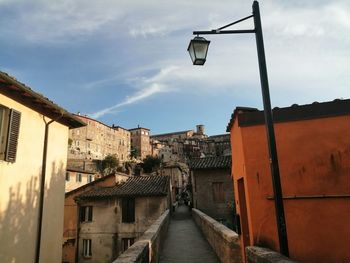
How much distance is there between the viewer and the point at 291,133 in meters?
6.41

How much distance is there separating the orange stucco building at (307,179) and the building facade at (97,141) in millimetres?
74351

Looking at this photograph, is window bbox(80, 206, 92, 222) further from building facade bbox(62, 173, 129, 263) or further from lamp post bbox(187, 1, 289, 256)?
lamp post bbox(187, 1, 289, 256)

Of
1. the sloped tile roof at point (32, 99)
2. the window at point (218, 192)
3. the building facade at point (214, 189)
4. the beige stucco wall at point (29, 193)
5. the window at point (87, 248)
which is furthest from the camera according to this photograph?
the window at point (218, 192)

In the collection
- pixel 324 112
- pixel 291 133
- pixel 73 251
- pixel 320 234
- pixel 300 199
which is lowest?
pixel 73 251

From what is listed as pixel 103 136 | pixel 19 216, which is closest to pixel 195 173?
pixel 19 216

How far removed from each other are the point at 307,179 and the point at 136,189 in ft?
67.6

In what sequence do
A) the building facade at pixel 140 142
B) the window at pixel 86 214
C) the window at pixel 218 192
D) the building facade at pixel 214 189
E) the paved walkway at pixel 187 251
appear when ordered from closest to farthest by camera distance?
the paved walkway at pixel 187 251 → the building facade at pixel 214 189 → the window at pixel 218 192 → the window at pixel 86 214 → the building facade at pixel 140 142

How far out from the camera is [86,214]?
2538cm

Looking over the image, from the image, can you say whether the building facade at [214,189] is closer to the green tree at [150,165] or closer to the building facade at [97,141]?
the green tree at [150,165]

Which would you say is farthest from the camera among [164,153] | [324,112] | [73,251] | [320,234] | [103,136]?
[164,153]

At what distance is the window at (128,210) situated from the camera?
952 inches

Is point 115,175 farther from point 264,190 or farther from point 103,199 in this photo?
point 264,190

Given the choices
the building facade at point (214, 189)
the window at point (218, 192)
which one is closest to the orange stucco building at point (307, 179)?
the building facade at point (214, 189)

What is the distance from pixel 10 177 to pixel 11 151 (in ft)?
2.37
